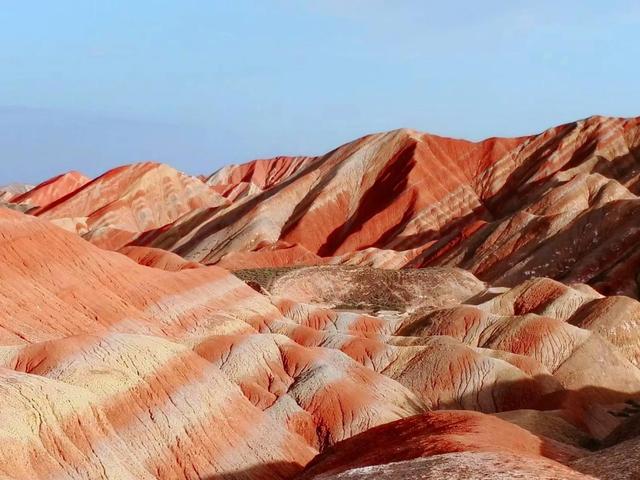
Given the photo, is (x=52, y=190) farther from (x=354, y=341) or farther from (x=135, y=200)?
(x=354, y=341)

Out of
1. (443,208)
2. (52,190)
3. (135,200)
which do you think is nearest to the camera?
(443,208)

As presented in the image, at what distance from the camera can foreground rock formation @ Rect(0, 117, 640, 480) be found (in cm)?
2658

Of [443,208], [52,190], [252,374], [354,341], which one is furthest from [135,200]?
[252,374]

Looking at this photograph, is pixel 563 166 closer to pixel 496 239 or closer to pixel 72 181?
pixel 496 239

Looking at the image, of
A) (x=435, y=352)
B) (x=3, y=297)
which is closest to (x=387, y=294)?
(x=435, y=352)

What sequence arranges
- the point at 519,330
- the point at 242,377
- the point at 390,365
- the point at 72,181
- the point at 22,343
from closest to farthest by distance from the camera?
the point at 22,343, the point at 242,377, the point at 390,365, the point at 519,330, the point at 72,181

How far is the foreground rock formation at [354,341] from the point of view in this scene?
87.2 feet

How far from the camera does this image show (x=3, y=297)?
135ft

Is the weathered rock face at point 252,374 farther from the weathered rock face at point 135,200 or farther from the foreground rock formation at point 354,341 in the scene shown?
the weathered rock face at point 135,200

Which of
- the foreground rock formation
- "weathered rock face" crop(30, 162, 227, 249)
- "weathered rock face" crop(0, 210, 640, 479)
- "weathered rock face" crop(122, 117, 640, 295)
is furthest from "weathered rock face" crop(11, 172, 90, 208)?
"weathered rock face" crop(0, 210, 640, 479)

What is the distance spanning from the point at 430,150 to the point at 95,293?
287 ft

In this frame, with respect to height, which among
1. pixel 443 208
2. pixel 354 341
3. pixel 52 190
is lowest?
pixel 52 190

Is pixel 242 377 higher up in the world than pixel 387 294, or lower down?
higher up

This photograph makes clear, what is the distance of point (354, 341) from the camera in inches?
2023
